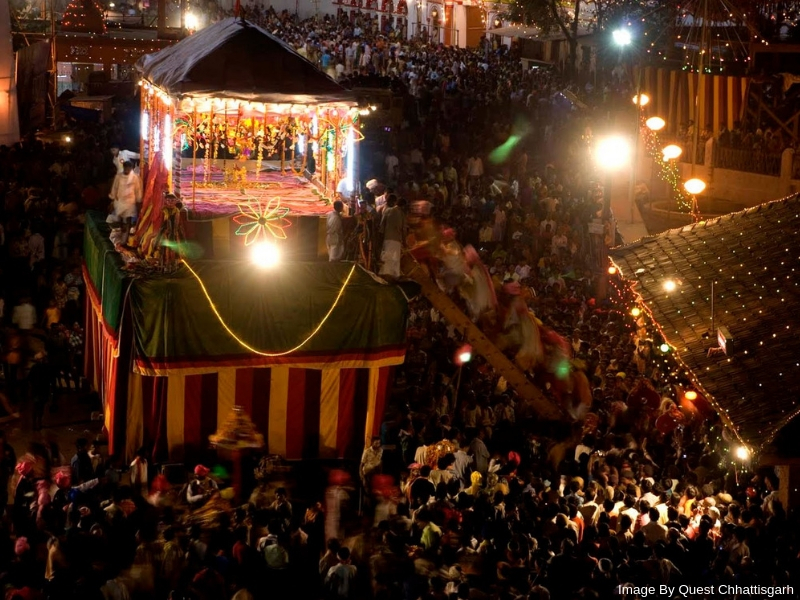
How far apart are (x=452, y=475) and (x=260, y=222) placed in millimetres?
4148

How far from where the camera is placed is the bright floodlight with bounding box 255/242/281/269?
1484cm

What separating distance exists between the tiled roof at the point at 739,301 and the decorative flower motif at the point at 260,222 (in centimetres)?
464

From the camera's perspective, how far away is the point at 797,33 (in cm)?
2566

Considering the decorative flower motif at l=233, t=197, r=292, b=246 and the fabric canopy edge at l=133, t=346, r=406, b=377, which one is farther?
the decorative flower motif at l=233, t=197, r=292, b=246

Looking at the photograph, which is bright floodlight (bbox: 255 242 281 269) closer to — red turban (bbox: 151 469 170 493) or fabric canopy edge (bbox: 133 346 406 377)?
fabric canopy edge (bbox: 133 346 406 377)

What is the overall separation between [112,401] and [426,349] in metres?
4.89

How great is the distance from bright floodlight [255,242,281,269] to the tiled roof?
4.64 meters

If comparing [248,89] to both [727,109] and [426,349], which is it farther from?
[727,109]

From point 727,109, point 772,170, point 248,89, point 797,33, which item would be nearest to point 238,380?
point 248,89

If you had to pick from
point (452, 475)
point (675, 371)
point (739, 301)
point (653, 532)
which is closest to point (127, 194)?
point (452, 475)

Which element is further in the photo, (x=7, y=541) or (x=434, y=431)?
(x=434, y=431)

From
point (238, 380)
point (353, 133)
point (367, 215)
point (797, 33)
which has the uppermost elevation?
point (797, 33)

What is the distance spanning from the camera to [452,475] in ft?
43.9

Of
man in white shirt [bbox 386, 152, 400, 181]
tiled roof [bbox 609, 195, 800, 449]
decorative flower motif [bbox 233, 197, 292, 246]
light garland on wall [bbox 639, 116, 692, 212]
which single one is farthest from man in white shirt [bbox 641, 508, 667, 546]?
man in white shirt [bbox 386, 152, 400, 181]
